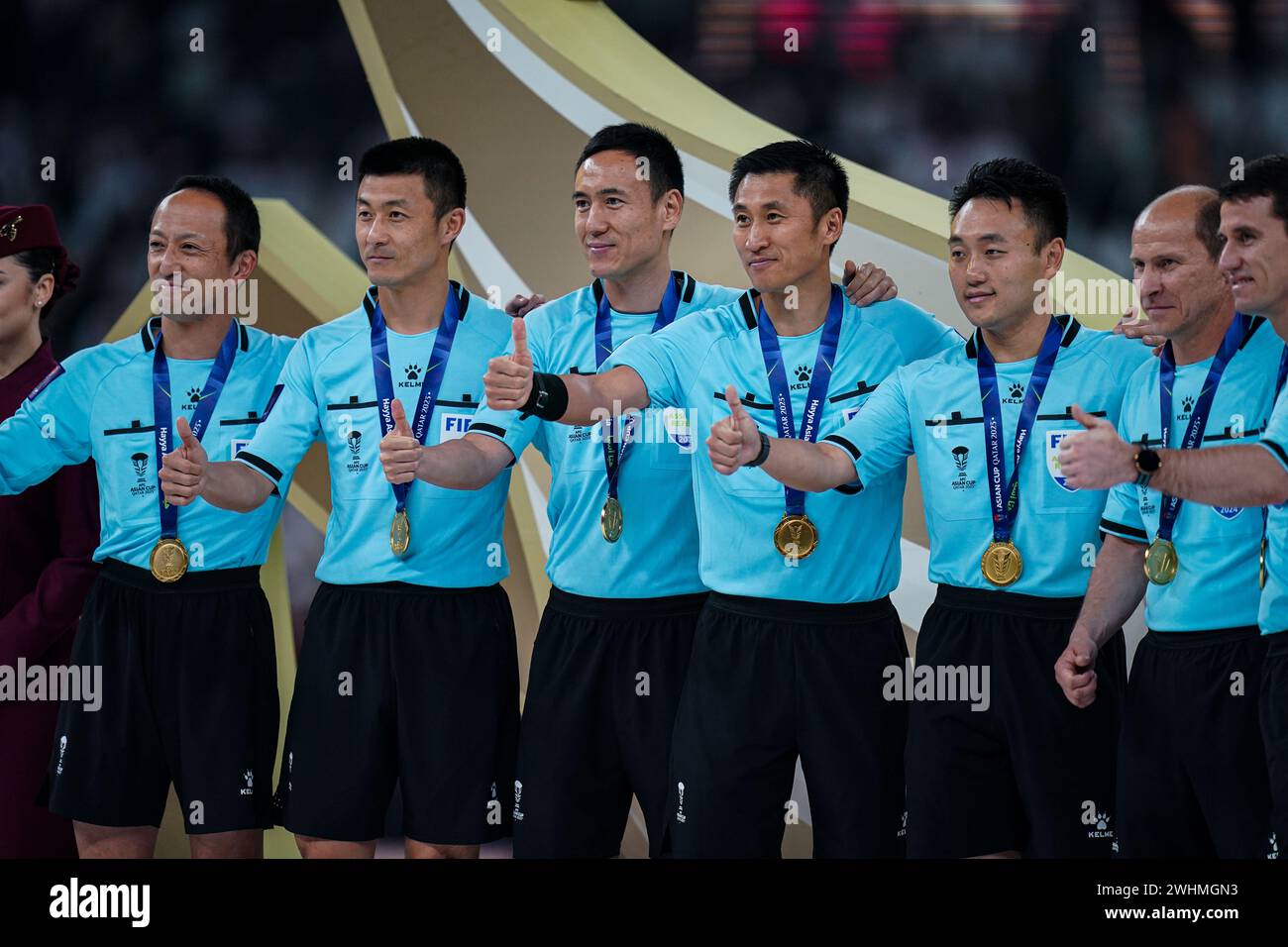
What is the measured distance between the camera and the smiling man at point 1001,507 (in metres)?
4.07

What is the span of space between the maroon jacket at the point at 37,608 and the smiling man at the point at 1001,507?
2.34 metres

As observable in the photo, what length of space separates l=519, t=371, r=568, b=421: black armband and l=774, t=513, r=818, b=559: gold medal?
710 millimetres

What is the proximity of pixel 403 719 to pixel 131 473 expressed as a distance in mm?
1280

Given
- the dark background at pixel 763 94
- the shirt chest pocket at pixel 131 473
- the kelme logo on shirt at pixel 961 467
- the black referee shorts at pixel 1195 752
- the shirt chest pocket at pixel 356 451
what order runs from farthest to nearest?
the dark background at pixel 763 94 → the shirt chest pocket at pixel 131 473 → the shirt chest pocket at pixel 356 451 → the kelme logo on shirt at pixel 961 467 → the black referee shorts at pixel 1195 752

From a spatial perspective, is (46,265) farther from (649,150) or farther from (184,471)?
(649,150)

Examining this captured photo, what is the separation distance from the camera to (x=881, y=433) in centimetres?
425

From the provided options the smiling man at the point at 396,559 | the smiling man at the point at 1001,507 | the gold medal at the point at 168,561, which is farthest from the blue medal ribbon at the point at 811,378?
the gold medal at the point at 168,561

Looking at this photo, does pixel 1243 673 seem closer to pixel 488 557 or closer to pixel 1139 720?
pixel 1139 720

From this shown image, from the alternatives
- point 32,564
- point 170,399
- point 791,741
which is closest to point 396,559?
point 170,399

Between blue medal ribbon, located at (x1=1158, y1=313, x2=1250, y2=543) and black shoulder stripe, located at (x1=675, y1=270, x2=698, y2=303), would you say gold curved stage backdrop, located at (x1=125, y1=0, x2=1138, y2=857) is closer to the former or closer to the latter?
black shoulder stripe, located at (x1=675, y1=270, x2=698, y2=303)

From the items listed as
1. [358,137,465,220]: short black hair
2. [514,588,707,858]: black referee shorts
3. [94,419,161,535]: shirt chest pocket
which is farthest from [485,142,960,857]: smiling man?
[94,419,161,535]: shirt chest pocket

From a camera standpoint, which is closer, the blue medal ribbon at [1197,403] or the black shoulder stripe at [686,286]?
the blue medal ribbon at [1197,403]

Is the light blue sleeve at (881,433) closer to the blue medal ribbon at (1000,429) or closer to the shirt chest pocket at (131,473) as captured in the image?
the blue medal ribbon at (1000,429)
